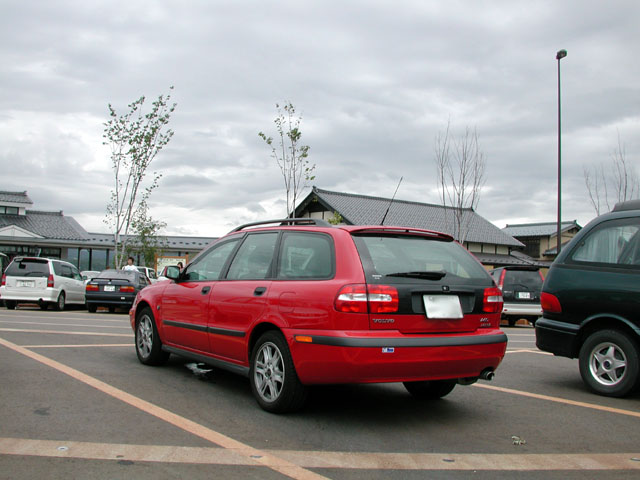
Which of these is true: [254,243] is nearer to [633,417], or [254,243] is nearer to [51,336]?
[633,417]

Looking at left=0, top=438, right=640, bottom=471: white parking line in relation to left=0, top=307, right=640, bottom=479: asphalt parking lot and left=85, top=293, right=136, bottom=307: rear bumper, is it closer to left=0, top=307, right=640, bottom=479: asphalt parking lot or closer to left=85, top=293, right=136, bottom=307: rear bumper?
left=0, top=307, right=640, bottom=479: asphalt parking lot

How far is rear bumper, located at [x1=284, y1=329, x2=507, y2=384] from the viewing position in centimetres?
444

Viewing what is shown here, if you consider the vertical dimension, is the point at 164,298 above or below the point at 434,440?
above

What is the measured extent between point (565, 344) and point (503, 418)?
1.87 m

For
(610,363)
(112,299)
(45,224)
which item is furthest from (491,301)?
(45,224)

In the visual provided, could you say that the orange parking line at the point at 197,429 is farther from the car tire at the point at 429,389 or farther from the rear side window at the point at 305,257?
the car tire at the point at 429,389

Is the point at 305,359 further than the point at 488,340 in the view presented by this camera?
No

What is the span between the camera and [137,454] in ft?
12.8

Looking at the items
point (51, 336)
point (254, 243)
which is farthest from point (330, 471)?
point (51, 336)

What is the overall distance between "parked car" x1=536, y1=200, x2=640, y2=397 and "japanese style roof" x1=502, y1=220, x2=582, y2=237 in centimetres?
4486

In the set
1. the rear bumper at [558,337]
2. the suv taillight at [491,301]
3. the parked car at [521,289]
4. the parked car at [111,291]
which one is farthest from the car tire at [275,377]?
the parked car at [111,291]

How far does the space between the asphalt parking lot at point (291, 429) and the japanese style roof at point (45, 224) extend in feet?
116

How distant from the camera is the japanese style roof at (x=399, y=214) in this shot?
122 ft

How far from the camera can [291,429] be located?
15.1ft
